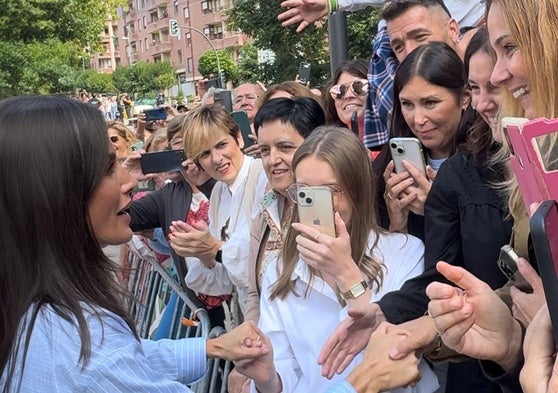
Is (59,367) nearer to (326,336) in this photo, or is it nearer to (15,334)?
(15,334)

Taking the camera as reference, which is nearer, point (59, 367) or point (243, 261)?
point (59, 367)

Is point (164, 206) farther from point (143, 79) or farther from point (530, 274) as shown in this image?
point (143, 79)

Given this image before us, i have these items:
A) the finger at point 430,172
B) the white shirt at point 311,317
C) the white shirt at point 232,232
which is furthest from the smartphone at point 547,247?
the white shirt at point 232,232

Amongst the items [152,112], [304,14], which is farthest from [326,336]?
[152,112]

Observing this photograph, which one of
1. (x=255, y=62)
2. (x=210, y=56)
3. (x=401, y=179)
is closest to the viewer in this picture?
(x=401, y=179)

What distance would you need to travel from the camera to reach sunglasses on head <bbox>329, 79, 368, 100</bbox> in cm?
383

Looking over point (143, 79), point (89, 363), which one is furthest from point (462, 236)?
point (143, 79)

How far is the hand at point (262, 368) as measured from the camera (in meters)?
2.19

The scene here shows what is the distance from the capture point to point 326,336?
2.21 meters

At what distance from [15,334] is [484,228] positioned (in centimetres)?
137

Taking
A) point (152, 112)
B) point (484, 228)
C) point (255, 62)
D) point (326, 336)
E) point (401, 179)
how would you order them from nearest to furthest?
point (484, 228) < point (326, 336) < point (401, 179) < point (152, 112) < point (255, 62)

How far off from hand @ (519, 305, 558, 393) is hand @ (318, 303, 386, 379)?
0.77m

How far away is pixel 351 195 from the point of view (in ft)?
7.84

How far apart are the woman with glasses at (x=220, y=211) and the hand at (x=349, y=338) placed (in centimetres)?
117
